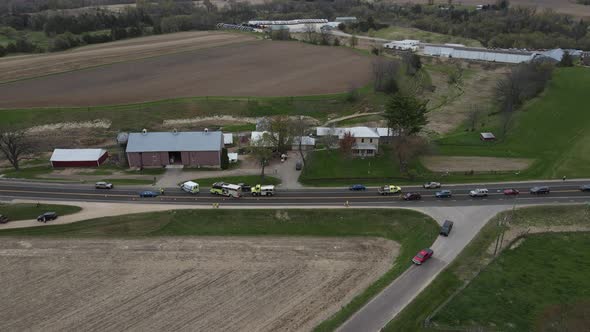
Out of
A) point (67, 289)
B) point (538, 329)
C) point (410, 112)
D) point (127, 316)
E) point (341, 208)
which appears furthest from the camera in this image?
point (410, 112)

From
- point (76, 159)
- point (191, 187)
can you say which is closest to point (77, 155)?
point (76, 159)

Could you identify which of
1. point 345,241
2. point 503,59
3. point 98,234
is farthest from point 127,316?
point 503,59

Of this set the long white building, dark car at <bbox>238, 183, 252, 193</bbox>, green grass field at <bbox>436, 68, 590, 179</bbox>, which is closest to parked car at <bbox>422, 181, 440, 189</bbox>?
green grass field at <bbox>436, 68, 590, 179</bbox>

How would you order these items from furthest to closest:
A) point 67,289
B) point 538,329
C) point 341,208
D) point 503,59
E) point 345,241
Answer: point 503,59 → point 341,208 → point 345,241 → point 67,289 → point 538,329

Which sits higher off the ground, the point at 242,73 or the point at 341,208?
the point at 242,73

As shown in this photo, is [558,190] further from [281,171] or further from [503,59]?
[503,59]

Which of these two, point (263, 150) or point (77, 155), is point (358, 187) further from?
point (77, 155)

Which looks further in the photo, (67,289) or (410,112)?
(410,112)

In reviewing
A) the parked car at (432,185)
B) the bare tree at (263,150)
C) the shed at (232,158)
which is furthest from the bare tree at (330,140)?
the parked car at (432,185)

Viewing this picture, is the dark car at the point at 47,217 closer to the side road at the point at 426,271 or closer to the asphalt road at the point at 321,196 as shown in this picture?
the asphalt road at the point at 321,196
